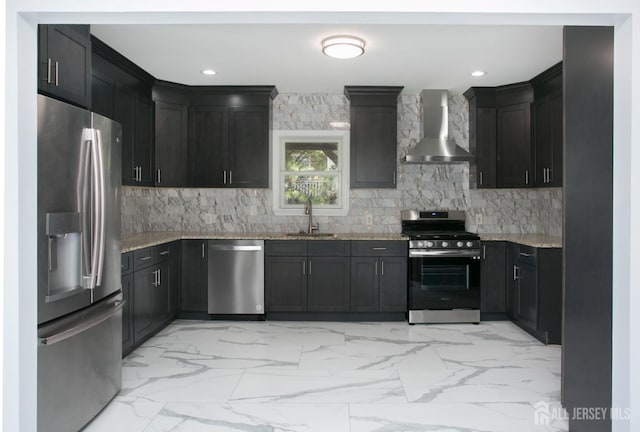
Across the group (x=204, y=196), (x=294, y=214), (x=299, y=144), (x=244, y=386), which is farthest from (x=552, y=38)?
(x=204, y=196)

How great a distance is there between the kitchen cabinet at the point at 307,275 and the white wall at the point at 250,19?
3011 mm

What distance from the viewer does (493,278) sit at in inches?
183

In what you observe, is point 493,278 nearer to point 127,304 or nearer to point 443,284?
point 443,284

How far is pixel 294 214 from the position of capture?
17.2ft

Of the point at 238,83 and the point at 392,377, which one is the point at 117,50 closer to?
the point at 238,83

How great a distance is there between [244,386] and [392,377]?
3.51 feet

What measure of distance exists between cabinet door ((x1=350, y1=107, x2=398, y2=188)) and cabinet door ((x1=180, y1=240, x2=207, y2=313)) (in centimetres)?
202

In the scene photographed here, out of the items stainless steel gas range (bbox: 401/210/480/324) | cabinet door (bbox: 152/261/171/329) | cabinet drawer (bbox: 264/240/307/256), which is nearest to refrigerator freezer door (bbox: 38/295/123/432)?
cabinet door (bbox: 152/261/171/329)

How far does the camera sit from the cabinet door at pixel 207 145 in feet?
16.3

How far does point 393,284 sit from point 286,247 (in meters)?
1.22

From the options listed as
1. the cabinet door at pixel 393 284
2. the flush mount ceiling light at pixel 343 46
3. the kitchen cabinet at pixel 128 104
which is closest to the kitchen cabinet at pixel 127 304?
the kitchen cabinet at pixel 128 104

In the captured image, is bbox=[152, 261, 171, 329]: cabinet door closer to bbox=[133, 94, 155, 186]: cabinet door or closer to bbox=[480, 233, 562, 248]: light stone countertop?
bbox=[133, 94, 155, 186]: cabinet door
